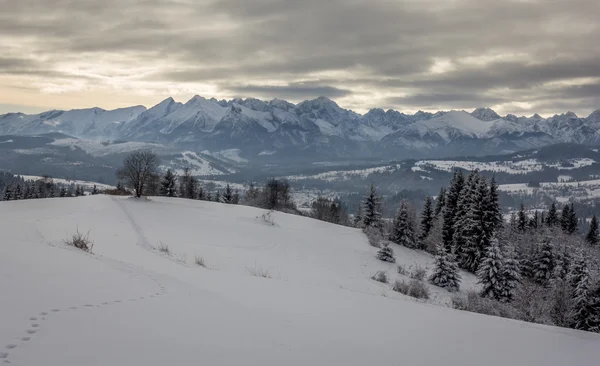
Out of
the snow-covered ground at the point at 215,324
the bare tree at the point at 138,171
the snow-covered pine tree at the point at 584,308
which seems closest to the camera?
the snow-covered ground at the point at 215,324

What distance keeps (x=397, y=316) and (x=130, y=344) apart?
6933 millimetres

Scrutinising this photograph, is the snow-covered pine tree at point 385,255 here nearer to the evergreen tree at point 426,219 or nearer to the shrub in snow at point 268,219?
the shrub in snow at point 268,219

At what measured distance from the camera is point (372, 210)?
5272cm

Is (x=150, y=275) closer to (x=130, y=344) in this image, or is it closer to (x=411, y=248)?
(x=130, y=344)

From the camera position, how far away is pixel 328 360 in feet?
20.2

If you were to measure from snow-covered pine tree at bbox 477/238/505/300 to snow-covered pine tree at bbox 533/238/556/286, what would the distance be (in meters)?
14.3

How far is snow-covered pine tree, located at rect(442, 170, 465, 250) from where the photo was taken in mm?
46688

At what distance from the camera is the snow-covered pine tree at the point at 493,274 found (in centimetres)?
2678

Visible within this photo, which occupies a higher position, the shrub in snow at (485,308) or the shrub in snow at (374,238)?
the shrub in snow at (485,308)

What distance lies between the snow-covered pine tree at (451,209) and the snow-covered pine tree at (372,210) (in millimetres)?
8408

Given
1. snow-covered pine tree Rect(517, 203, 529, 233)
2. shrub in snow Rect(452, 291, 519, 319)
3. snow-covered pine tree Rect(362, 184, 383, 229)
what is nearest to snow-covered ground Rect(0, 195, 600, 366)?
shrub in snow Rect(452, 291, 519, 319)

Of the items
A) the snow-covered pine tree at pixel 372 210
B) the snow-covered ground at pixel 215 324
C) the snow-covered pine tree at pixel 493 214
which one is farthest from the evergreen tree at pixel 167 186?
the snow-covered ground at pixel 215 324

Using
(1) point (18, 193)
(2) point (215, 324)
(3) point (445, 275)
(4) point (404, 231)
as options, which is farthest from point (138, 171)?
(1) point (18, 193)

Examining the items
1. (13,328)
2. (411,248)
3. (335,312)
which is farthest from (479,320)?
(411,248)
